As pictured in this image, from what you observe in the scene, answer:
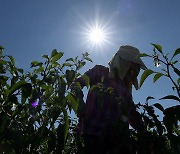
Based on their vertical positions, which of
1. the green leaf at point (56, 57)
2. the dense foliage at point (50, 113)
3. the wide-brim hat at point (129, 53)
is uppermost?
the wide-brim hat at point (129, 53)

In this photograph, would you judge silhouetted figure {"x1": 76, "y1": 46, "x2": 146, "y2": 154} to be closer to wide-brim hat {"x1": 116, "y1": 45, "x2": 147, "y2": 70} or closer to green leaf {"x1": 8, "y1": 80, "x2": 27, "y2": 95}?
wide-brim hat {"x1": 116, "y1": 45, "x2": 147, "y2": 70}

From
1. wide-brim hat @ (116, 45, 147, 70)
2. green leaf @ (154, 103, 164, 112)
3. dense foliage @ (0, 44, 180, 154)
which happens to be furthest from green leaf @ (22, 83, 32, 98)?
wide-brim hat @ (116, 45, 147, 70)

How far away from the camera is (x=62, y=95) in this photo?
6.95 feet

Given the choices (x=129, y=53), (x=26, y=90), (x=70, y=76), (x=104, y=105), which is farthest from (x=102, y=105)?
(x=129, y=53)

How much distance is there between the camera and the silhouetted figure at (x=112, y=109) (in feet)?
7.44

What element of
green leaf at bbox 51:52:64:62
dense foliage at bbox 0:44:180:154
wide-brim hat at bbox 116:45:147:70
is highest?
wide-brim hat at bbox 116:45:147:70

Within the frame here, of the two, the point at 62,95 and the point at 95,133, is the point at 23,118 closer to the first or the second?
the point at 62,95

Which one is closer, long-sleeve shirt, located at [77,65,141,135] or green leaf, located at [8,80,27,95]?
green leaf, located at [8,80,27,95]

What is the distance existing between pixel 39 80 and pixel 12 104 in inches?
11.9

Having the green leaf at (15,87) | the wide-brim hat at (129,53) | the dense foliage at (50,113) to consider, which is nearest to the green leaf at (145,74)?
the dense foliage at (50,113)

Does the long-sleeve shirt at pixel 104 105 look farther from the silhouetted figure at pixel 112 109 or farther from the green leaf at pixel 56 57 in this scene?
the green leaf at pixel 56 57

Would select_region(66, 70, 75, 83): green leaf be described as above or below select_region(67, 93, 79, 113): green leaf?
above

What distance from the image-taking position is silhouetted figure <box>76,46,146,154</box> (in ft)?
7.44

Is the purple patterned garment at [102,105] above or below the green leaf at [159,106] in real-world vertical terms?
above
